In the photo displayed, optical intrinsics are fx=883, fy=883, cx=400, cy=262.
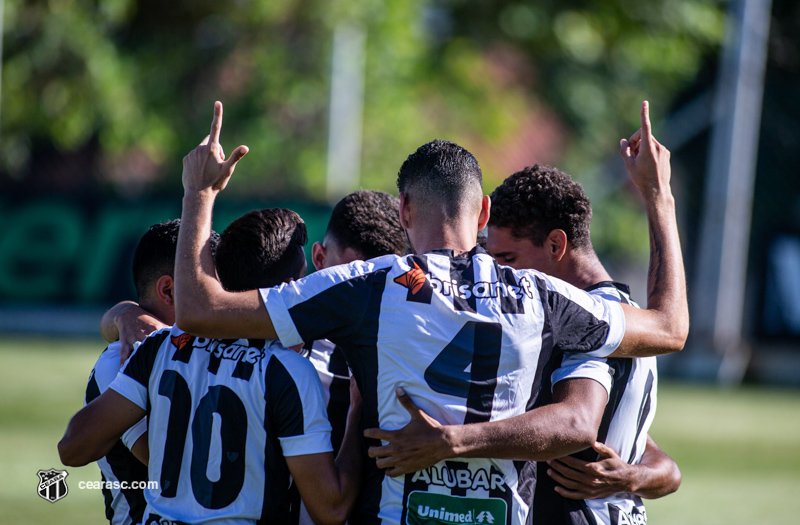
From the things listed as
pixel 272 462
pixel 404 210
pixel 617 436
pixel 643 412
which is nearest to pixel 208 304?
pixel 272 462

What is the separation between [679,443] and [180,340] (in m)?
8.49

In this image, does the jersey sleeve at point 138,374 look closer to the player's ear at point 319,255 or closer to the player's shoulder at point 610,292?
the player's ear at point 319,255

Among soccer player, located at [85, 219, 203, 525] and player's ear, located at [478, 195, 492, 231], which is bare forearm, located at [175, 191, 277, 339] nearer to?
soccer player, located at [85, 219, 203, 525]

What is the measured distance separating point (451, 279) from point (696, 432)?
911 cm

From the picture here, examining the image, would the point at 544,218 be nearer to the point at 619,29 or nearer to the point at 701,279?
the point at 701,279

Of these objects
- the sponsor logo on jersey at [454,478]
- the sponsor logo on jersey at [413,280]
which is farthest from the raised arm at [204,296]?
the sponsor logo on jersey at [454,478]

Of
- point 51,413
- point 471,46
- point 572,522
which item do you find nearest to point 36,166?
point 51,413

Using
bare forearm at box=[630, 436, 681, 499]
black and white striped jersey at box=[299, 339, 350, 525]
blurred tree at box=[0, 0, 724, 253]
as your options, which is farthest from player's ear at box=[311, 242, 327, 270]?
blurred tree at box=[0, 0, 724, 253]

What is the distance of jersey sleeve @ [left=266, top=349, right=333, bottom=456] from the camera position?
2.83 meters

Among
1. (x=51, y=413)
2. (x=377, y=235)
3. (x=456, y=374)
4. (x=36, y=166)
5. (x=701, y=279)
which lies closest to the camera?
(x=456, y=374)

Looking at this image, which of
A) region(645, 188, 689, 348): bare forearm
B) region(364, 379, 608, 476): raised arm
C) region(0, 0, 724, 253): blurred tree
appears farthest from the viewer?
region(0, 0, 724, 253): blurred tree

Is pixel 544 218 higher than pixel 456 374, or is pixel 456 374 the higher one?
pixel 544 218

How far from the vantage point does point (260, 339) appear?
2.92m

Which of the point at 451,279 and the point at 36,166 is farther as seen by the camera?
the point at 36,166
